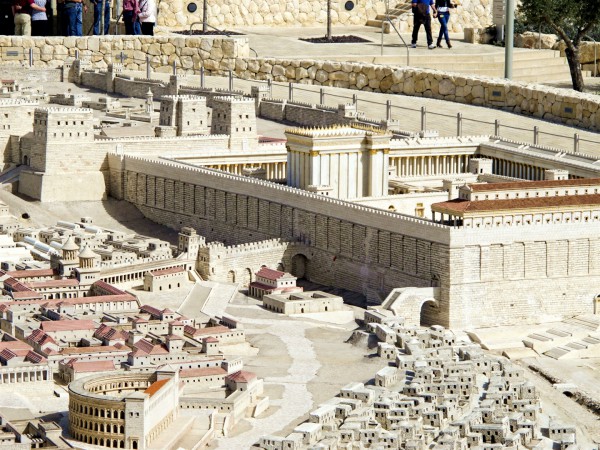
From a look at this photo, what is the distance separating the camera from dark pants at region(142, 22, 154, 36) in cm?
16988

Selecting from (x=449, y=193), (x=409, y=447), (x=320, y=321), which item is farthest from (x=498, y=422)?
(x=449, y=193)

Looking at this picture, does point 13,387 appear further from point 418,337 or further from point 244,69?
point 244,69

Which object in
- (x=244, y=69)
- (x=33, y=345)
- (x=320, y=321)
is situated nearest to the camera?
(x=33, y=345)

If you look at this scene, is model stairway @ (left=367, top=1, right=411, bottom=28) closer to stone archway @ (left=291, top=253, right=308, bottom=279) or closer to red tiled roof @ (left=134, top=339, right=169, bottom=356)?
stone archway @ (left=291, top=253, right=308, bottom=279)

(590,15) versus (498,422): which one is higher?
(590,15)

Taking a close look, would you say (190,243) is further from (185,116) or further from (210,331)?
(185,116)

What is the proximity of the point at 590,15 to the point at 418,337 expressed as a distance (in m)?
45.7

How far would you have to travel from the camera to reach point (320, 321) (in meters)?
122

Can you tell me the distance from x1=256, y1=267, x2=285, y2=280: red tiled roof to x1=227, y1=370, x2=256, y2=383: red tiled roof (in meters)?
17.4

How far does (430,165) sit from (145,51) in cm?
2993

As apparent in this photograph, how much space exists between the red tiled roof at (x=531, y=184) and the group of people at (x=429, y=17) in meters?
38.7

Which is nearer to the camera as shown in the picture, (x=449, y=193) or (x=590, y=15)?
(x=449, y=193)

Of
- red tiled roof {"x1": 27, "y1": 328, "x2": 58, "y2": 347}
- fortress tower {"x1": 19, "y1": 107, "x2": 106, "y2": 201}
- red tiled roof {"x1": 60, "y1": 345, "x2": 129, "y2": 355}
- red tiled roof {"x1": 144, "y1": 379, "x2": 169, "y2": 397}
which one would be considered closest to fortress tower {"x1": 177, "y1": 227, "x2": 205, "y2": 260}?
fortress tower {"x1": 19, "y1": 107, "x2": 106, "y2": 201}

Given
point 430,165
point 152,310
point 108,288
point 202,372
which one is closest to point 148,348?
point 202,372
